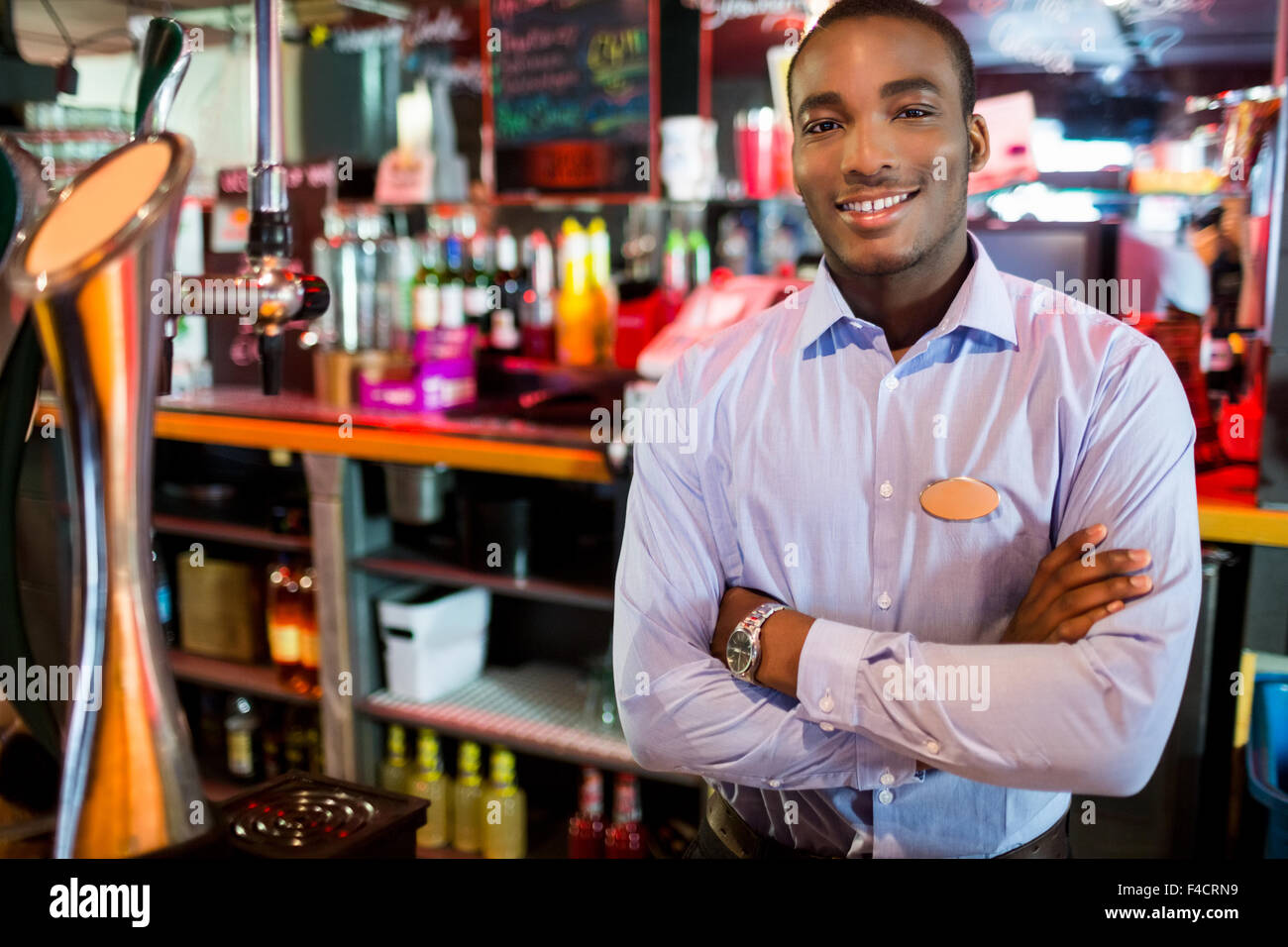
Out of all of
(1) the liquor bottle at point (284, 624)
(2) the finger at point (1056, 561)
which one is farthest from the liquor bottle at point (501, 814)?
(2) the finger at point (1056, 561)

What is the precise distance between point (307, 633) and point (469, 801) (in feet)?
2.41

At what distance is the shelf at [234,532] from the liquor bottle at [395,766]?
2.01 ft

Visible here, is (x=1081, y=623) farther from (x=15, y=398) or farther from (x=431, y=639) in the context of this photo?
(x=431, y=639)

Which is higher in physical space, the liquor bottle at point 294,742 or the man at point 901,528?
the man at point 901,528

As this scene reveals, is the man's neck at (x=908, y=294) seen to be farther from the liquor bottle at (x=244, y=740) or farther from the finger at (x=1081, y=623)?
the liquor bottle at (x=244, y=740)

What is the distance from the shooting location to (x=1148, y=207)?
288cm

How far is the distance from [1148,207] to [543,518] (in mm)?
1804

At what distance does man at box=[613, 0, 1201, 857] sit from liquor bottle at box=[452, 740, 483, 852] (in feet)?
5.54

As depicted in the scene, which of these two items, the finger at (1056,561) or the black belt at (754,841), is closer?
the finger at (1056,561)

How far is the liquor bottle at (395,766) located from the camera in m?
3.10

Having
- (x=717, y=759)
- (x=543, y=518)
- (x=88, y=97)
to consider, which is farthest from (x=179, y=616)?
(x=717, y=759)

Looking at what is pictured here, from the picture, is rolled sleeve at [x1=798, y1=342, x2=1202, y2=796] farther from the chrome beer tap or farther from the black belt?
the chrome beer tap

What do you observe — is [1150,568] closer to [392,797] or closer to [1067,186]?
[392,797]

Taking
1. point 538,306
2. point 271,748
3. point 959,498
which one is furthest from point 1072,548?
point 271,748
